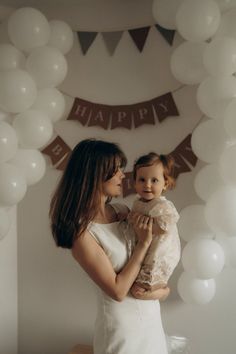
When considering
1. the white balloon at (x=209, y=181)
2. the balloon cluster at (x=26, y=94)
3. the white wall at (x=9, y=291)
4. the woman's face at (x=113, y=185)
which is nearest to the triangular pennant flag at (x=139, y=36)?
the balloon cluster at (x=26, y=94)

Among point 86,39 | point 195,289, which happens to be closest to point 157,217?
point 195,289

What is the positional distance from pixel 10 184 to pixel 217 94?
0.92 metres

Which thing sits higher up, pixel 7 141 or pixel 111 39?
pixel 111 39

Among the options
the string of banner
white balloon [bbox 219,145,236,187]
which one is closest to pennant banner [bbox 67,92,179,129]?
the string of banner

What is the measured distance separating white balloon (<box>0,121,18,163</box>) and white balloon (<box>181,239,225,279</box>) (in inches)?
33.4

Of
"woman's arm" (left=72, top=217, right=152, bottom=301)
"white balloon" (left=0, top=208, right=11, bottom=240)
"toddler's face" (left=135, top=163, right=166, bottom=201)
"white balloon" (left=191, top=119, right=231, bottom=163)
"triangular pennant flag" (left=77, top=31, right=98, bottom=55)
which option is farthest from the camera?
"triangular pennant flag" (left=77, top=31, right=98, bottom=55)

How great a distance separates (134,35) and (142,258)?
1.17 meters

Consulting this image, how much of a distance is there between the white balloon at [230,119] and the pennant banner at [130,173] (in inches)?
16.0

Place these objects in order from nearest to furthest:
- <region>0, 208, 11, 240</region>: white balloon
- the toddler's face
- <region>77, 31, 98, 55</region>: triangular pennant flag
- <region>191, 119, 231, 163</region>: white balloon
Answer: the toddler's face → <region>191, 119, 231, 163</region>: white balloon → <region>0, 208, 11, 240</region>: white balloon → <region>77, 31, 98, 55</region>: triangular pennant flag

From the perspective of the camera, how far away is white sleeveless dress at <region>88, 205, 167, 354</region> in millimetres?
1489

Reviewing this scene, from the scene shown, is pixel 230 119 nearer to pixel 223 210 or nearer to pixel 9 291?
pixel 223 210

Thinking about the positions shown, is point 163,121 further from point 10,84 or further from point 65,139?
point 10,84

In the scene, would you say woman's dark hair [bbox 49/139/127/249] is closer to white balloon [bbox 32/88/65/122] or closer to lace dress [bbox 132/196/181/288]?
lace dress [bbox 132/196/181/288]

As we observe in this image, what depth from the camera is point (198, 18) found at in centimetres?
164
